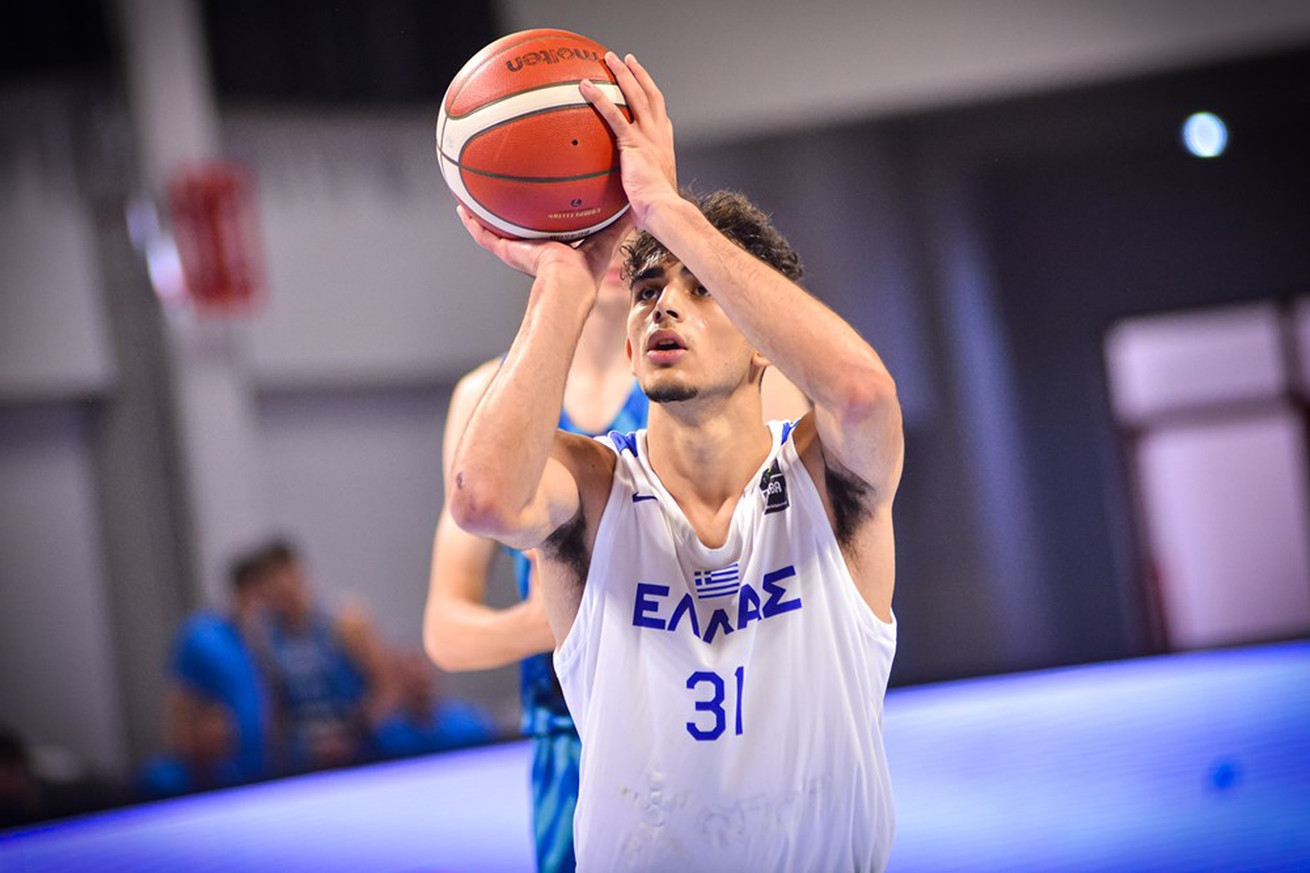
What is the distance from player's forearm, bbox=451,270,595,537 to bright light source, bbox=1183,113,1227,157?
7611 mm

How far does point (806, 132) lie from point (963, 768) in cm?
483

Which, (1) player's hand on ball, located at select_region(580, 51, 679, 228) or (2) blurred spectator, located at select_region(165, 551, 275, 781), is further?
(2) blurred spectator, located at select_region(165, 551, 275, 781)

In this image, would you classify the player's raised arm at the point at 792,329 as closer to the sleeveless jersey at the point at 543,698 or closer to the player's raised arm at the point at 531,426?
the player's raised arm at the point at 531,426

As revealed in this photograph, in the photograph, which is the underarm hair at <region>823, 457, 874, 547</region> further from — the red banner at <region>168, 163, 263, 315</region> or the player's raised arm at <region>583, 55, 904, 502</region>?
the red banner at <region>168, 163, 263, 315</region>

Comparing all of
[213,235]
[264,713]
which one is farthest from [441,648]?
[213,235]

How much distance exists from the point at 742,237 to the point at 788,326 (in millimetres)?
465

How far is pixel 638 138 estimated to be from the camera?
208 centimetres

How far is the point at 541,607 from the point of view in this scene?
2.53m

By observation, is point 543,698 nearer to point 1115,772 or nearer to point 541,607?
point 541,607

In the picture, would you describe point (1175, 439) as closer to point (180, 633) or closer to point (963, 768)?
point (963, 768)

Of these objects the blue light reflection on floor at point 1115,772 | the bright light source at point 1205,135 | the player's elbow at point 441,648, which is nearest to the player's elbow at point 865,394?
the player's elbow at point 441,648

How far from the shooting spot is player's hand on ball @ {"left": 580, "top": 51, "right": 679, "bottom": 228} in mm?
2016

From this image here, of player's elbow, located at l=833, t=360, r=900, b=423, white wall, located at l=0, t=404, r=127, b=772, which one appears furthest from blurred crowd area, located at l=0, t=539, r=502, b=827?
player's elbow, located at l=833, t=360, r=900, b=423

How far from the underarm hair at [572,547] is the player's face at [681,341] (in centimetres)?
25
